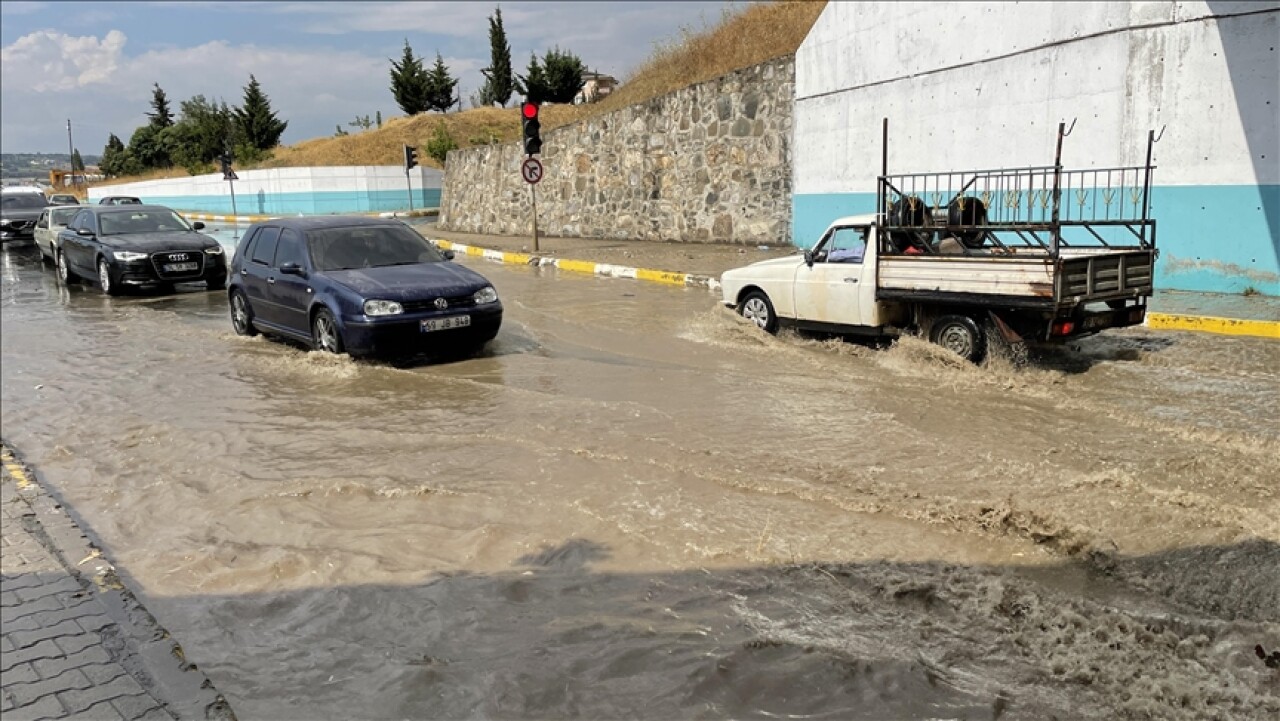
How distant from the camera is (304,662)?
391 cm

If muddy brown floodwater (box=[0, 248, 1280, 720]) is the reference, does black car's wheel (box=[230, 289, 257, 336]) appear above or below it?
above

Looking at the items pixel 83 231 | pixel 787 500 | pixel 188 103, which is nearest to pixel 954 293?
pixel 787 500

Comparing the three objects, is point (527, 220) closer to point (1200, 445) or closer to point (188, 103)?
point (1200, 445)

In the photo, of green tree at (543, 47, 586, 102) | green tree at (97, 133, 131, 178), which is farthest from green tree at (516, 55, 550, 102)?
green tree at (97, 133, 131, 178)

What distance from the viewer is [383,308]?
29.8 ft

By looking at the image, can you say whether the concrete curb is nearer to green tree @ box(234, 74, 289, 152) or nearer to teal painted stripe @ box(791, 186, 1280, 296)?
teal painted stripe @ box(791, 186, 1280, 296)

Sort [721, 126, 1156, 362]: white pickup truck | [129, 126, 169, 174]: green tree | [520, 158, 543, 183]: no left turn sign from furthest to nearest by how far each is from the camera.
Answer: [129, 126, 169, 174]: green tree, [520, 158, 543, 183]: no left turn sign, [721, 126, 1156, 362]: white pickup truck

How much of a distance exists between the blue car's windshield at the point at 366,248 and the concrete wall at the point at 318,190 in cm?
4141

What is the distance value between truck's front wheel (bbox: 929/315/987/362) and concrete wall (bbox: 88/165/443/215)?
45.1m

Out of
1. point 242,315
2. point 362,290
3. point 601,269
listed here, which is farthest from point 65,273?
point 362,290

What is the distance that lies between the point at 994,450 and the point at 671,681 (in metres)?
3.59

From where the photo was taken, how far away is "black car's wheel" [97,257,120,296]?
15852 millimetres

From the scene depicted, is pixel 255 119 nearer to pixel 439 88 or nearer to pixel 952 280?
pixel 439 88

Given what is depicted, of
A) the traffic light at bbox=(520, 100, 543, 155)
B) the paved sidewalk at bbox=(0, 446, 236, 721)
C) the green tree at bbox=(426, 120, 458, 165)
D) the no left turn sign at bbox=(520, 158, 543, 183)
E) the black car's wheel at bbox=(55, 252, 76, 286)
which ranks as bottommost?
the paved sidewalk at bbox=(0, 446, 236, 721)
